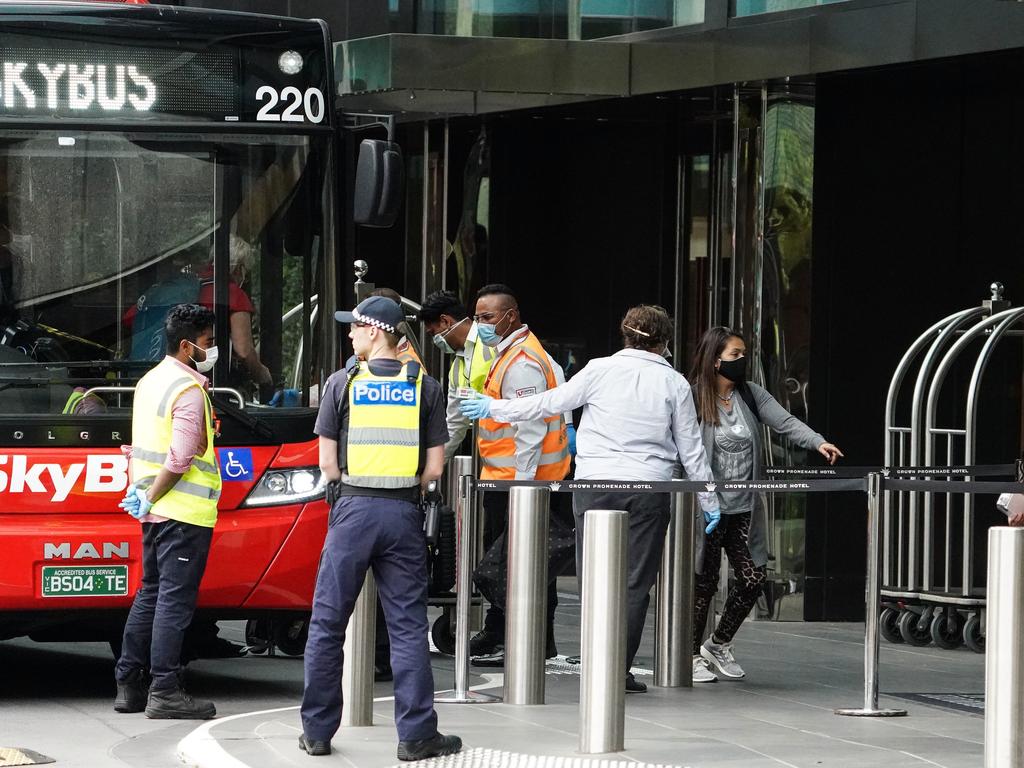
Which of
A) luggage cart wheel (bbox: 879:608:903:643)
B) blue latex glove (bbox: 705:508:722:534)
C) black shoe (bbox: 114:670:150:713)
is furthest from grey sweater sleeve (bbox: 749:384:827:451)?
black shoe (bbox: 114:670:150:713)

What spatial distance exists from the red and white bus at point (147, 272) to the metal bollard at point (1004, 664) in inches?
140

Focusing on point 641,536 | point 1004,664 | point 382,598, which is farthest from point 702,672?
point 1004,664

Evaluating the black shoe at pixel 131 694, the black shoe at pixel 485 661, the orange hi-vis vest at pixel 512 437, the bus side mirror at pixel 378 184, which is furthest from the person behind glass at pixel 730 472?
the black shoe at pixel 131 694

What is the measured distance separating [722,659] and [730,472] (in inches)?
38.7

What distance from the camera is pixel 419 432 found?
24.4 ft

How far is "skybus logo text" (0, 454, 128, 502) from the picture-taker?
884 centimetres

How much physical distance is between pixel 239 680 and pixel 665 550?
2302mm

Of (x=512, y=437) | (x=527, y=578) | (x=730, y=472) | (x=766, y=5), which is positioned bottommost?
(x=527, y=578)

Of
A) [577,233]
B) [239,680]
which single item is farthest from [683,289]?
[239,680]

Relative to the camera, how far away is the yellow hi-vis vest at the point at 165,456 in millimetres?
8625

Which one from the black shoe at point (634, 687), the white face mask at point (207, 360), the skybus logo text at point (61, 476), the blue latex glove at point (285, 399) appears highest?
the white face mask at point (207, 360)

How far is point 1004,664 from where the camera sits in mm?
6656

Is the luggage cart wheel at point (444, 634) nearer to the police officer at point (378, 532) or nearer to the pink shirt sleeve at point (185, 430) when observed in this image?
the pink shirt sleeve at point (185, 430)

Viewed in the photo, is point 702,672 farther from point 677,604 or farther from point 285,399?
point 285,399
